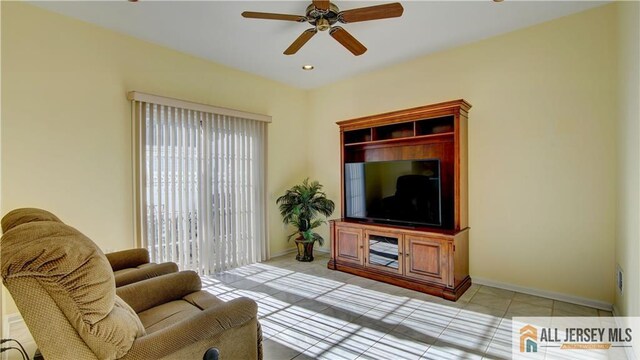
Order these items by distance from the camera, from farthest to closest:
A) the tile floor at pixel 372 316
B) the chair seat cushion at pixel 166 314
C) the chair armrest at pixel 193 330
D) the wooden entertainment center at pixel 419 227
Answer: the wooden entertainment center at pixel 419 227 < the tile floor at pixel 372 316 < the chair seat cushion at pixel 166 314 < the chair armrest at pixel 193 330

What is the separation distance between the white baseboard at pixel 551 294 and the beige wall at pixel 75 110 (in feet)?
13.7

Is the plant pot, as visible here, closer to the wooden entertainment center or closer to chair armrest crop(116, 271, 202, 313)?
the wooden entertainment center

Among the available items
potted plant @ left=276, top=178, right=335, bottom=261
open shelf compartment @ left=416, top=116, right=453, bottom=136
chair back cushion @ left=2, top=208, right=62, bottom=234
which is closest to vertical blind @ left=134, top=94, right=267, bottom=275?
potted plant @ left=276, top=178, right=335, bottom=261

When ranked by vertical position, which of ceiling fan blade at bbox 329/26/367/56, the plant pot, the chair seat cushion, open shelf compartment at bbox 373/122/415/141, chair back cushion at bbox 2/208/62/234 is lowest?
the plant pot

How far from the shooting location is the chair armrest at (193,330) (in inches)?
50.0

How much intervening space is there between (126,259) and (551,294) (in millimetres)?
4152

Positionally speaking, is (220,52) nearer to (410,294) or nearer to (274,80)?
(274,80)

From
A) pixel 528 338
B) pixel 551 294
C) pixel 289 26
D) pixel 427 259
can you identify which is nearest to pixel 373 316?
pixel 427 259

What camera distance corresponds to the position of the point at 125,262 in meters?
2.49

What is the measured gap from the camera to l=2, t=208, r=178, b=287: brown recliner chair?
1.57 metres

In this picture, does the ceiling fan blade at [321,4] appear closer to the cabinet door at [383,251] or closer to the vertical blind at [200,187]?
the vertical blind at [200,187]

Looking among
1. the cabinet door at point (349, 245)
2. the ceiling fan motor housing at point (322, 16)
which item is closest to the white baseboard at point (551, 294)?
the cabinet door at point (349, 245)

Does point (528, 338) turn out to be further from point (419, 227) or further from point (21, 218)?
point (21, 218)

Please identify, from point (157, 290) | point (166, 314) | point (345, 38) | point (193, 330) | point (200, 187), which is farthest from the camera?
point (200, 187)
